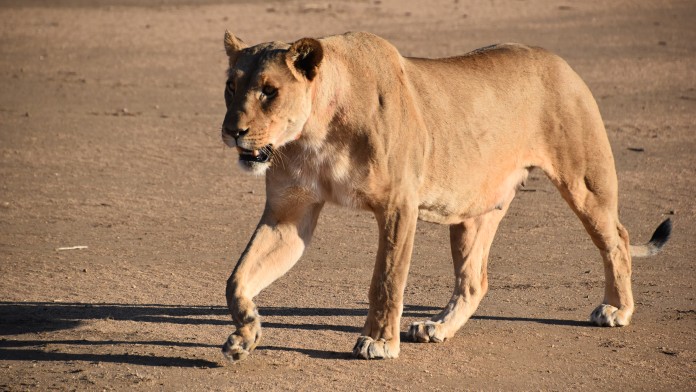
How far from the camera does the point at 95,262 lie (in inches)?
316

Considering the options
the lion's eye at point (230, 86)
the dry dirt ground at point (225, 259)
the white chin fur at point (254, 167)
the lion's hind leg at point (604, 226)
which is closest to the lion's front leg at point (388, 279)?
the dry dirt ground at point (225, 259)

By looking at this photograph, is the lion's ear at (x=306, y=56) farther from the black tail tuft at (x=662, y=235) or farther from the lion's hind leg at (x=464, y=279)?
the black tail tuft at (x=662, y=235)

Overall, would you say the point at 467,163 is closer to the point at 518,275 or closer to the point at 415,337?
the point at 415,337

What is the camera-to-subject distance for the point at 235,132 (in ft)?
18.1

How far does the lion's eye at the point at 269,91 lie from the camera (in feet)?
18.3

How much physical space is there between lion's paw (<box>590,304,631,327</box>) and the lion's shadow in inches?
3.5

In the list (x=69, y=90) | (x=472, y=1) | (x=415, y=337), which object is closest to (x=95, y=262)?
(x=415, y=337)

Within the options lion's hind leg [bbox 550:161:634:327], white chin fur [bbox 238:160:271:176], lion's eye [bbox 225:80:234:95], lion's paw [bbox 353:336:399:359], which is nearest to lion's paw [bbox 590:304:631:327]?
lion's hind leg [bbox 550:161:634:327]

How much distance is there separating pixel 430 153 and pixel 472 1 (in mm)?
15575

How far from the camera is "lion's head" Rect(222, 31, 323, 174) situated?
554cm

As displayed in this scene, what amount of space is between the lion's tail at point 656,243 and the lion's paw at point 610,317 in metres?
0.64

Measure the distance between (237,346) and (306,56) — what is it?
52.2 inches

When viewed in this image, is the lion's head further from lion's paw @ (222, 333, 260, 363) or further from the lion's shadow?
the lion's shadow

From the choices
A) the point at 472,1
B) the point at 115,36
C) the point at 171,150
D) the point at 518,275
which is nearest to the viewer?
the point at 518,275
